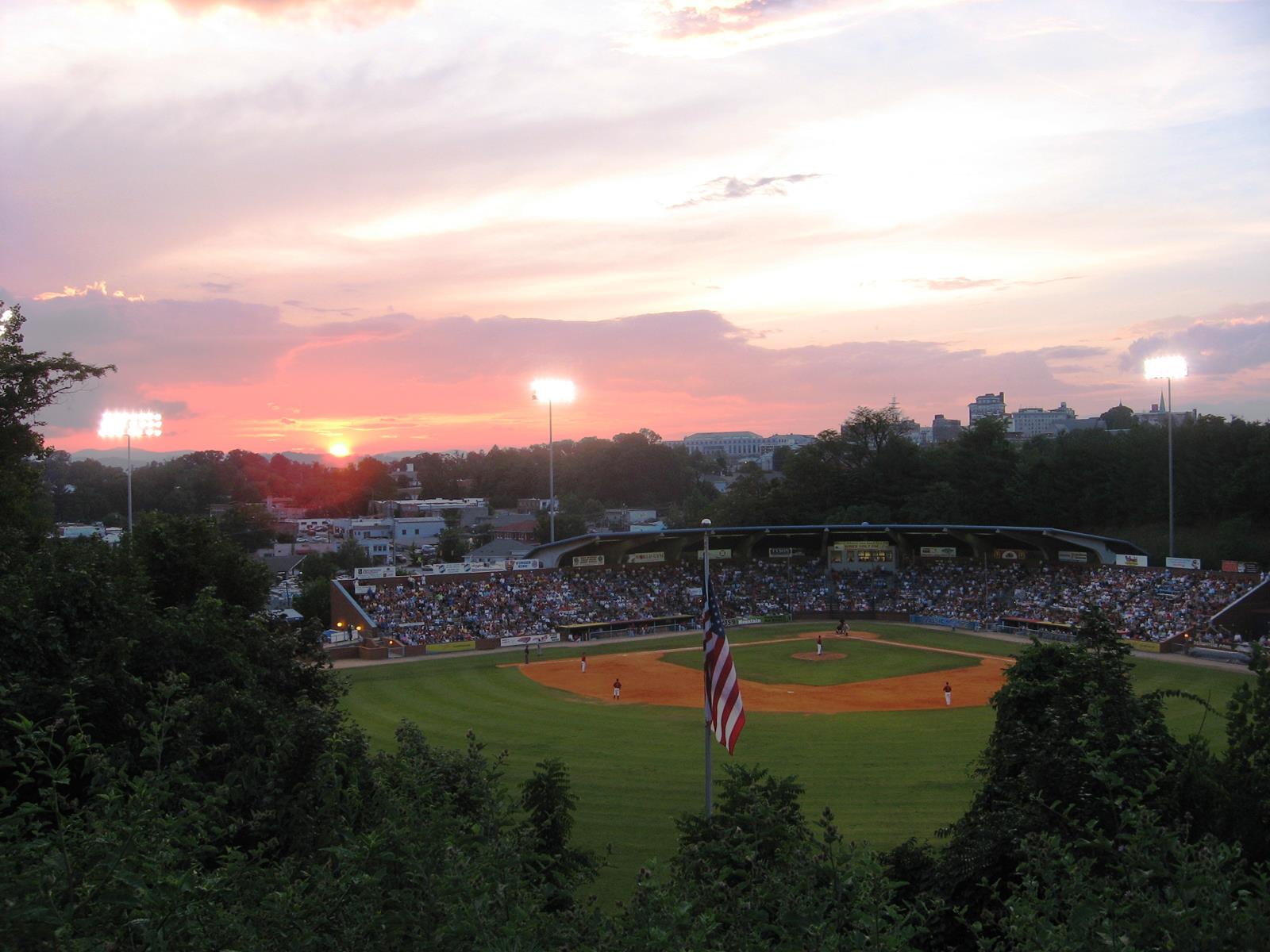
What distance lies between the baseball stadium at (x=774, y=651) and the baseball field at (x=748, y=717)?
0.12 meters

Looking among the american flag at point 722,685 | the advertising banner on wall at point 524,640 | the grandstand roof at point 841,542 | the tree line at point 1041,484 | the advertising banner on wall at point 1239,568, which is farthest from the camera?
the tree line at point 1041,484

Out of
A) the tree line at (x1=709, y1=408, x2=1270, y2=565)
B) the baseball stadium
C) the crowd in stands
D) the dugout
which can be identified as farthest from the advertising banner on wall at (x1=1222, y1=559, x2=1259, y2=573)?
the dugout

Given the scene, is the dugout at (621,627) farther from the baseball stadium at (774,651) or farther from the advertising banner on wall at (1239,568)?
the advertising banner on wall at (1239,568)

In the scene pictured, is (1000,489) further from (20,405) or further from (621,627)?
(20,405)

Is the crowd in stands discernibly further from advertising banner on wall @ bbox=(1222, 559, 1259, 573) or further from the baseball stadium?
advertising banner on wall @ bbox=(1222, 559, 1259, 573)

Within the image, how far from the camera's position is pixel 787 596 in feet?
211

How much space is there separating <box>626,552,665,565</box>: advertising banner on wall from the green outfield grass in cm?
1446

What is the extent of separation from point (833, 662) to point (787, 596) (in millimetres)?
17909

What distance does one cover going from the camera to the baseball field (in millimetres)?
23359

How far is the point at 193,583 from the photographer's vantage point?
26.0m

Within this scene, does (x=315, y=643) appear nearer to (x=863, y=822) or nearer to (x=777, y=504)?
(x=863, y=822)

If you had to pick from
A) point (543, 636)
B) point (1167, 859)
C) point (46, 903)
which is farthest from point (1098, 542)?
point (46, 903)

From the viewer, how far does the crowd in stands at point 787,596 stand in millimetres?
51656

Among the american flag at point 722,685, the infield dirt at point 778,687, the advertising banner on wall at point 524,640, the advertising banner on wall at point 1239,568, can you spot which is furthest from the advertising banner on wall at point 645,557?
the american flag at point 722,685
